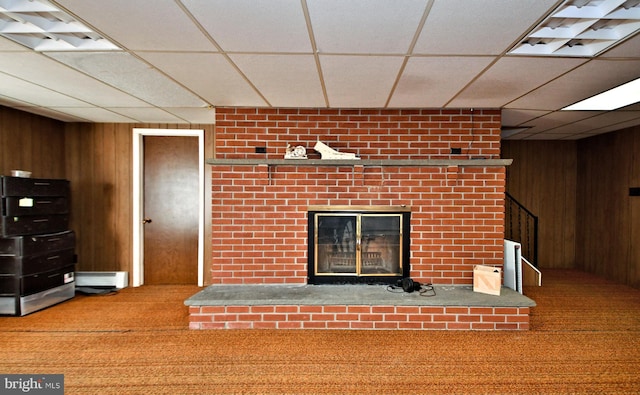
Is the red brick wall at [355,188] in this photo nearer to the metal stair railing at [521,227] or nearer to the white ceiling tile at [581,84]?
the white ceiling tile at [581,84]

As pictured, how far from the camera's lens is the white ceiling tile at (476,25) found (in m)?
1.37

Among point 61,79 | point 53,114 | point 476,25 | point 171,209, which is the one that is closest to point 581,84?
point 476,25

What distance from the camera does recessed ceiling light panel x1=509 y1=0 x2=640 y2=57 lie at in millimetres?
1454

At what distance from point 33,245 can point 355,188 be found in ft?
10.8

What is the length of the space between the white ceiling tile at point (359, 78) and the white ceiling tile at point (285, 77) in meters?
0.11

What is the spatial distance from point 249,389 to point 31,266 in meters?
2.73

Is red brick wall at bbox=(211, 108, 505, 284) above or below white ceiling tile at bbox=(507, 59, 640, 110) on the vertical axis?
below

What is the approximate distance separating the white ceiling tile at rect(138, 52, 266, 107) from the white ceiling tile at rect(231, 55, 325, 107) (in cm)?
11

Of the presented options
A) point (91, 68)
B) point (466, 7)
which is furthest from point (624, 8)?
point (91, 68)

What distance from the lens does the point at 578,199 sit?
479 centimetres

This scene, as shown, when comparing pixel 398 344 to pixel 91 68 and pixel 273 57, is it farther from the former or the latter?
pixel 91 68

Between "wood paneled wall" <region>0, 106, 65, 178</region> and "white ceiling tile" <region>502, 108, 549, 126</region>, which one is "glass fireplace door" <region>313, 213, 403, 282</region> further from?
"wood paneled wall" <region>0, 106, 65, 178</region>

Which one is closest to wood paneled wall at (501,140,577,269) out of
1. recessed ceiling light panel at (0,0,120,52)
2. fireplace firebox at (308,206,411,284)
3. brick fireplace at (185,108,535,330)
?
brick fireplace at (185,108,535,330)

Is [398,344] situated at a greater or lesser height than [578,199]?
lesser
